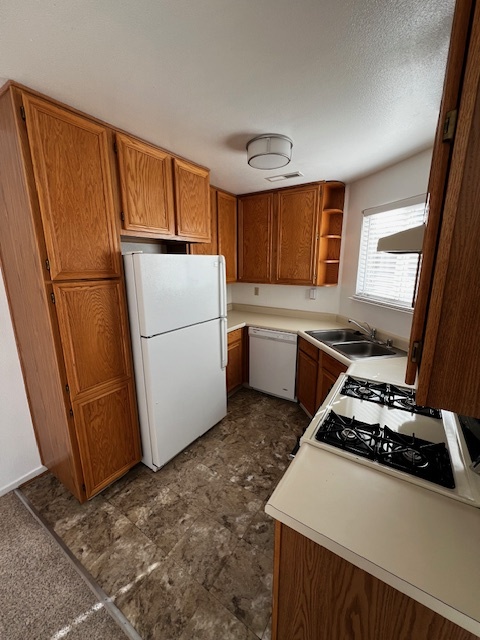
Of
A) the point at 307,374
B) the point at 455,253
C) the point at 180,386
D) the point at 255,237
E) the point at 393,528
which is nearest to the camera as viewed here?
the point at 455,253

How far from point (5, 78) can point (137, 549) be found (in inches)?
95.7

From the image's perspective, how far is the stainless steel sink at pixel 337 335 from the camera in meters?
2.63

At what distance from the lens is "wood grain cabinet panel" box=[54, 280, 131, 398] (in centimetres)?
151

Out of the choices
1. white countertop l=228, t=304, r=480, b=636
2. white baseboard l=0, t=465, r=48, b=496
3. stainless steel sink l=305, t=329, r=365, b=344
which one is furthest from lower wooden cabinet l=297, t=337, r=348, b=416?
white baseboard l=0, t=465, r=48, b=496

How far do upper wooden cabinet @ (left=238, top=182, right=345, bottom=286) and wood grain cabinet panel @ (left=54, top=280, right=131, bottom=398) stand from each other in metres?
1.86

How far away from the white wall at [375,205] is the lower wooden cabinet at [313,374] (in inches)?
24.5

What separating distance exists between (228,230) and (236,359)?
4.97ft

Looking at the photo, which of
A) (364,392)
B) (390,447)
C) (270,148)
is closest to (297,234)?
(270,148)

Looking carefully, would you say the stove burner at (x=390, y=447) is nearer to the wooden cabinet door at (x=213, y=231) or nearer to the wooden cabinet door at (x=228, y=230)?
the wooden cabinet door at (x=213, y=231)

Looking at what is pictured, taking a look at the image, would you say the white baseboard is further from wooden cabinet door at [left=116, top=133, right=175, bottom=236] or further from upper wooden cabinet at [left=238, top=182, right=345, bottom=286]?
upper wooden cabinet at [left=238, top=182, right=345, bottom=286]

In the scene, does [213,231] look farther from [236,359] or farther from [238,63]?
[238,63]

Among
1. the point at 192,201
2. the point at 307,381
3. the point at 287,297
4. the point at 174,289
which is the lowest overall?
the point at 307,381

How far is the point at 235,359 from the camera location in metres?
3.06

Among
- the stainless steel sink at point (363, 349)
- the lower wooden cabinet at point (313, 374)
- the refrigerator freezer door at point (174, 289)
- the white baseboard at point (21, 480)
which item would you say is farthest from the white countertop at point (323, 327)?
the white baseboard at point (21, 480)
